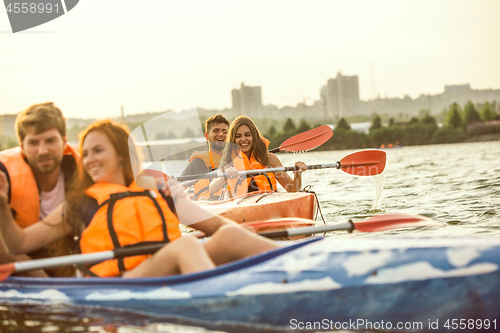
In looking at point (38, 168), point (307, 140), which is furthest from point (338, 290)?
point (307, 140)

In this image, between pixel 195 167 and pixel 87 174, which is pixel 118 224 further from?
pixel 195 167

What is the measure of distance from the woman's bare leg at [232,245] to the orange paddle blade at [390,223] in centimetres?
72

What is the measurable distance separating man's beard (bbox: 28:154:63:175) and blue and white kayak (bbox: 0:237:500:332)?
693 mm

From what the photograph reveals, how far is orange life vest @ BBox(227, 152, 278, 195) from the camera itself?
5484 mm

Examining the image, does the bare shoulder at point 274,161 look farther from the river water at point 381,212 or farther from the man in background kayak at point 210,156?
the river water at point 381,212

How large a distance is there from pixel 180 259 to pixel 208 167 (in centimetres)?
337

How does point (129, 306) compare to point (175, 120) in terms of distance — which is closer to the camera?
point (129, 306)

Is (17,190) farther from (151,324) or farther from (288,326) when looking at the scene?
(288,326)

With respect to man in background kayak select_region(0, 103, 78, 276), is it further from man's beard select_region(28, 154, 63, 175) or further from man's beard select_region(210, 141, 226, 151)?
man's beard select_region(210, 141, 226, 151)

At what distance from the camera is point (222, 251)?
270cm

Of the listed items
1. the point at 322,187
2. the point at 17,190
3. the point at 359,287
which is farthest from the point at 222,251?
the point at 322,187

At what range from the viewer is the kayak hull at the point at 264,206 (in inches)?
190

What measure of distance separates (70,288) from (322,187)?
10.2 metres

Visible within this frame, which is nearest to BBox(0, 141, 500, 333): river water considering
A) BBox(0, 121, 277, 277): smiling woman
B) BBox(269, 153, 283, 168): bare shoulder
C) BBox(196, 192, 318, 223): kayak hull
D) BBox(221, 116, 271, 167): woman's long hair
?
BBox(0, 121, 277, 277): smiling woman
